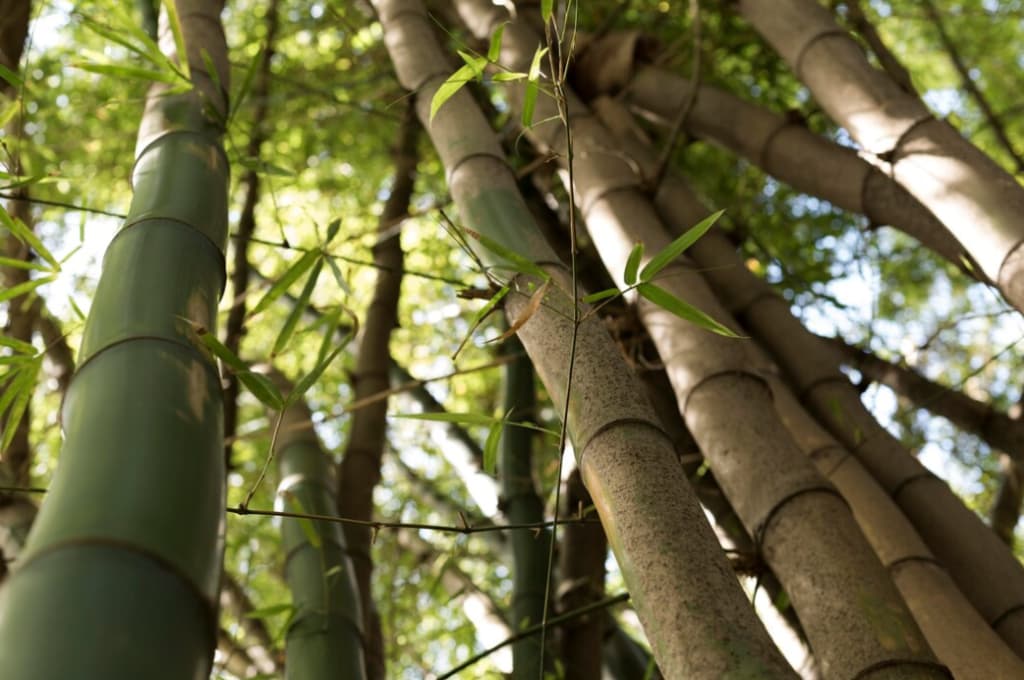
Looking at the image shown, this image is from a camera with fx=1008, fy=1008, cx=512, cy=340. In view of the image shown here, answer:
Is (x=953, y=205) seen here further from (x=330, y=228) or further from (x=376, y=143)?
(x=376, y=143)

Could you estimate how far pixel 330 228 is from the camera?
4.12 feet

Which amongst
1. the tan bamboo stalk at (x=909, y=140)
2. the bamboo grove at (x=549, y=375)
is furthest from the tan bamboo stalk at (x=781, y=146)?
the tan bamboo stalk at (x=909, y=140)

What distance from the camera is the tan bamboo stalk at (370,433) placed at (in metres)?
1.78

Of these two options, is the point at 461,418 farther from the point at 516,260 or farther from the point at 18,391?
the point at 18,391

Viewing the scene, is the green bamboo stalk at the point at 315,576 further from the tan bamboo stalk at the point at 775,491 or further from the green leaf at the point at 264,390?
the tan bamboo stalk at the point at 775,491

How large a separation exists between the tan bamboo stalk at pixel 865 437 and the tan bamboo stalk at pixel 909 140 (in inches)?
11.5

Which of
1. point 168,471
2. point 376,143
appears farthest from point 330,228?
point 376,143

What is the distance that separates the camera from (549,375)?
0.94 metres

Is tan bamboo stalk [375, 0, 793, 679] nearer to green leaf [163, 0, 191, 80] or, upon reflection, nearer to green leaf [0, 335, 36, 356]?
green leaf [163, 0, 191, 80]

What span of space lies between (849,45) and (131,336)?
117 cm

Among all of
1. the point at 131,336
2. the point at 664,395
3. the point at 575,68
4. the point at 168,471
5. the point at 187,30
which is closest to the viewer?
the point at 168,471

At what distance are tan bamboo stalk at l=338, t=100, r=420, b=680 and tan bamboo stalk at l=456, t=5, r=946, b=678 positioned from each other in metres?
0.47

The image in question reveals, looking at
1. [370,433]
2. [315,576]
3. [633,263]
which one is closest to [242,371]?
[633,263]

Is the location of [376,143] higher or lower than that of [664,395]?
higher
